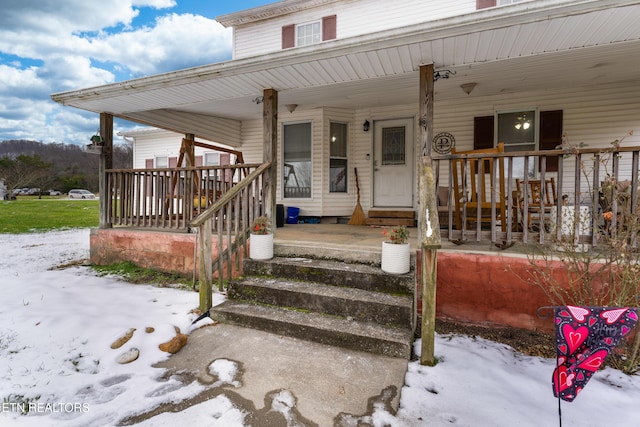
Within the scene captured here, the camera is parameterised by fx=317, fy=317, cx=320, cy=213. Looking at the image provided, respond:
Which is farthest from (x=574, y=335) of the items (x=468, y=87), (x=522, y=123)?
(x=522, y=123)

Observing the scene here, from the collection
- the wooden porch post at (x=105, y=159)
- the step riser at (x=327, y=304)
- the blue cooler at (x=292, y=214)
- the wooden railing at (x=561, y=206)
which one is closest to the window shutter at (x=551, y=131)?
the wooden railing at (x=561, y=206)

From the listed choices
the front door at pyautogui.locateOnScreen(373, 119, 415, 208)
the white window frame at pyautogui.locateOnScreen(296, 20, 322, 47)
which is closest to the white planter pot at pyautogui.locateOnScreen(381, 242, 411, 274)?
the front door at pyautogui.locateOnScreen(373, 119, 415, 208)

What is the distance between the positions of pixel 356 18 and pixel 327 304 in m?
7.10

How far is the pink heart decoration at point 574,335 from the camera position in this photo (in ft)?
4.61

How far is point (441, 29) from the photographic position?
2900 millimetres

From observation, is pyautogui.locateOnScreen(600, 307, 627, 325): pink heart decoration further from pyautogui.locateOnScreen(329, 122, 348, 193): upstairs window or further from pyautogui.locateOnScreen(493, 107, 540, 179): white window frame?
pyautogui.locateOnScreen(329, 122, 348, 193): upstairs window

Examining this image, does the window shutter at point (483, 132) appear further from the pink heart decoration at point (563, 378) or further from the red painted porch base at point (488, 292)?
the pink heart decoration at point (563, 378)

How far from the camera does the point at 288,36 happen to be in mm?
8016

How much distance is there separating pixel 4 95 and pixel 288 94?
448 feet

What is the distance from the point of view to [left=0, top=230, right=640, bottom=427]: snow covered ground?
179 centimetres

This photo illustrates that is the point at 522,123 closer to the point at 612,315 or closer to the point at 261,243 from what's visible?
the point at 261,243

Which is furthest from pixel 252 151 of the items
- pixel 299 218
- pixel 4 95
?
pixel 4 95

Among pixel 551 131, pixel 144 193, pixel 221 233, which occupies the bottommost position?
pixel 221 233

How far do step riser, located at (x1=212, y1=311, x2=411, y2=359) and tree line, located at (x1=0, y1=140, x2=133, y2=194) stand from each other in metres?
18.3
